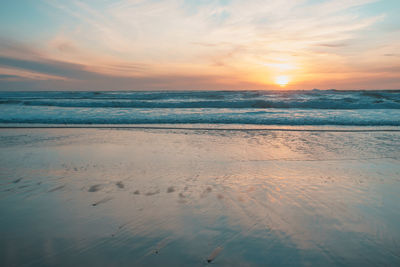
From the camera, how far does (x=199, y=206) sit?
3.02 meters

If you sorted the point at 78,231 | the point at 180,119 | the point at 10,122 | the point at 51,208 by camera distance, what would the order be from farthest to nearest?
1. the point at 180,119
2. the point at 10,122
3. the point at 51,208
4. the point at 78,231

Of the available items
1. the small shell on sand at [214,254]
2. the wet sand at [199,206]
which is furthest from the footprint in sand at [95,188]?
the small shell on sand at [214,254]

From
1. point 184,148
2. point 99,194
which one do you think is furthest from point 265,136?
point 99,194

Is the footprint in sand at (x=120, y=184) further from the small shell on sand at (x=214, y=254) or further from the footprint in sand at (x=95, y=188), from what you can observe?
the small shell on sand at (x=214, y=254)

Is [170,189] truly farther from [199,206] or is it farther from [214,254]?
[214,254]

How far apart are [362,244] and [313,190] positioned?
125 cm

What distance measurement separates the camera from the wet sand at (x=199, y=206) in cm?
214

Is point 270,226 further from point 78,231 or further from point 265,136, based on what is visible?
point 265,136

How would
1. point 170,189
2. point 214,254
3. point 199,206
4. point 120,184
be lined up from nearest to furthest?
point 214,254
point 199,206
point 170,189
point 120,184

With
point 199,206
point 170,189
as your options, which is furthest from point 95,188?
point 199,206

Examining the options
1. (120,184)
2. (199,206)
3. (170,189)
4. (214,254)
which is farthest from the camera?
(120,184)

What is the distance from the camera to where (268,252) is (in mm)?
2152

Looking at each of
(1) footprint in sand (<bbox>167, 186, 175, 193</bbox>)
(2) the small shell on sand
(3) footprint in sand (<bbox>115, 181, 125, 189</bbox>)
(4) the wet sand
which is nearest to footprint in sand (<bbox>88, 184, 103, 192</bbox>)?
(4) the wet sand

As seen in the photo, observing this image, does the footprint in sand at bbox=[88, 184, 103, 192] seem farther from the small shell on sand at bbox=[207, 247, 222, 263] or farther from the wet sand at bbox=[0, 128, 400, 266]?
the small shell on sand at bbox=[207, 247, 222, 263]
